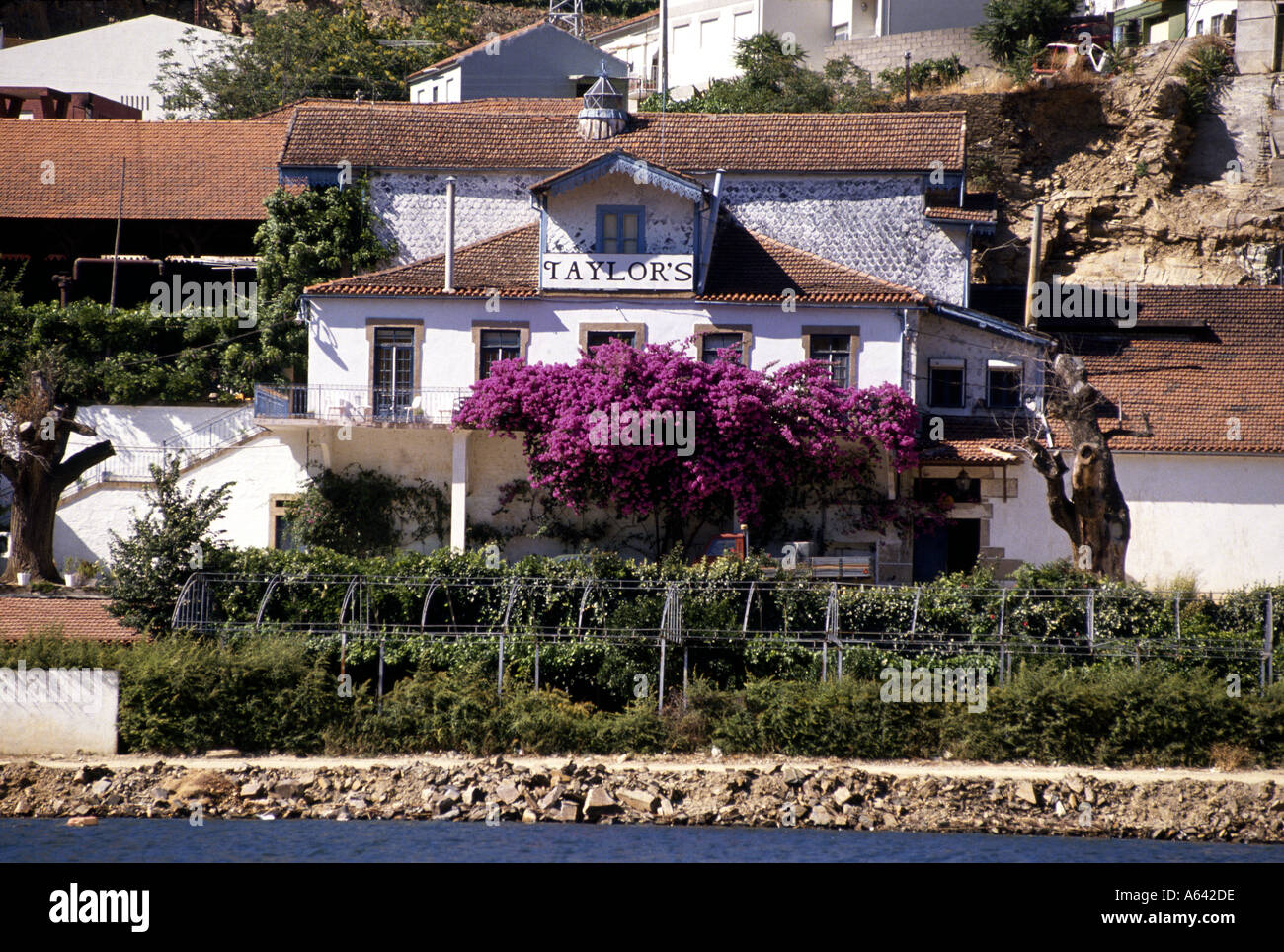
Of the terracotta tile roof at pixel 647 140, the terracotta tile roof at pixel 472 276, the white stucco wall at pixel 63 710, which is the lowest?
the white stucco wall at pixel 63 710

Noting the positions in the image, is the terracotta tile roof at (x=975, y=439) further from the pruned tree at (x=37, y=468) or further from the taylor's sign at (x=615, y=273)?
the pruned tree at (x=37, y=468)

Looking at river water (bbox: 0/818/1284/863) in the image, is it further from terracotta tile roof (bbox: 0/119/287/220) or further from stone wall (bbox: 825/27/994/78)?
stone wall (bbox: 825/27/994/78)

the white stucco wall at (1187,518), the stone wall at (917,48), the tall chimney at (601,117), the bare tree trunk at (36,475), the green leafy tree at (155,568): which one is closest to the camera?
the green leafy tree at (155,568)

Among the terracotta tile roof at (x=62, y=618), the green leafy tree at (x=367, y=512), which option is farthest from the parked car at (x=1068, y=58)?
the terracotta tile roof at (x=62, y=618)

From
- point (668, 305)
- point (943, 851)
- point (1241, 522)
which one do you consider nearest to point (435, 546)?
point (668, 305)

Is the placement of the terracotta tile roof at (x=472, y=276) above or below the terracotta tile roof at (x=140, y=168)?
below

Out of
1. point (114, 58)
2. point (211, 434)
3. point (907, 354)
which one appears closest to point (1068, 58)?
point (907, 354)

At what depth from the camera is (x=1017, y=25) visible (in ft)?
164

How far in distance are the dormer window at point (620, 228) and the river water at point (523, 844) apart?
14932mm

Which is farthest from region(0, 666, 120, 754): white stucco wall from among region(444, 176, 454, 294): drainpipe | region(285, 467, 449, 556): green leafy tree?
region(444, 176, 454, 294): drainpipe

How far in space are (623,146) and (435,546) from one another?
11.2 m

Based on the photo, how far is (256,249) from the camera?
139 ft

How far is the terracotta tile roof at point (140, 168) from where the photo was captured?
43.4m

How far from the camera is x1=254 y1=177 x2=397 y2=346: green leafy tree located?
127ft
